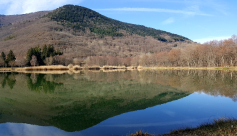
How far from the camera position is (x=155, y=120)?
8578mm

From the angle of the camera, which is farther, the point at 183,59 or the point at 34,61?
the point at 183,59

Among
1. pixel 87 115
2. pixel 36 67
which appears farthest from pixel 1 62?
pixel 87 115

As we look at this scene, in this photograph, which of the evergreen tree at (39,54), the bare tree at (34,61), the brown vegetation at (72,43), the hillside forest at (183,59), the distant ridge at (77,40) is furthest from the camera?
the distant ridge at (77,40)

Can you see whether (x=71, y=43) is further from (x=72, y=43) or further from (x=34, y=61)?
(x=34, y=61)

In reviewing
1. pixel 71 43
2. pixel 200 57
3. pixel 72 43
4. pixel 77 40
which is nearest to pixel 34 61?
pixel 200 57

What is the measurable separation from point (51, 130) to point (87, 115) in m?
2.22

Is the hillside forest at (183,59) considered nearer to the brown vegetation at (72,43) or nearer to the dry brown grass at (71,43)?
the brown vegetation at (72,43)

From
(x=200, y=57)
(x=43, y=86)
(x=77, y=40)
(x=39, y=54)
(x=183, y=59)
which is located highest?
(x=77, y=40)

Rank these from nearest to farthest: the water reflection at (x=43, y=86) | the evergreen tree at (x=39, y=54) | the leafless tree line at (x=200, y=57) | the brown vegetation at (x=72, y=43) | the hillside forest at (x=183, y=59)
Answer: the water reflection at (x=43, y=86) < the leafless tree line at (x=200, y=57) < the hillside forest at (x=183, y=59) < the evergreen tree at (x=39, y=54) < the brown vegetation at (x=72, y=43)

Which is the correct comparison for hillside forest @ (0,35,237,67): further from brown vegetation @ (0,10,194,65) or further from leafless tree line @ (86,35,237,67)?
brown vegetation @ (0,10,194,65)

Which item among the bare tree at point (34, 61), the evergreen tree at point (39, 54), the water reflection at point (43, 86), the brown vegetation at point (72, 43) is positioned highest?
the brown vegetation at point (72, 43)

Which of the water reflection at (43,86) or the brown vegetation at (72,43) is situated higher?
the brown vegetation at (72,43)

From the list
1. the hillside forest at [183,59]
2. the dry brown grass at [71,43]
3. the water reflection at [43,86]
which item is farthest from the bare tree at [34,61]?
the water reflection at [43,86]

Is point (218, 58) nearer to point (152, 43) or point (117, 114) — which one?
point (117, 114)
